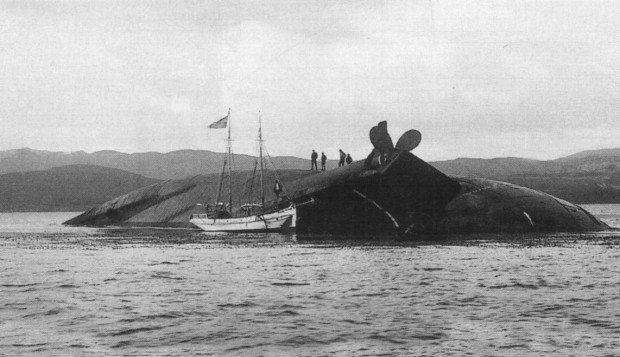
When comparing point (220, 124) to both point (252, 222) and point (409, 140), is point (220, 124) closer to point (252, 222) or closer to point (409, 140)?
point (252, 222)

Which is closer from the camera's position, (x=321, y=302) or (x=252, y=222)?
(x=321, y=302)

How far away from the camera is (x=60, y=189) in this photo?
14712 centimetres

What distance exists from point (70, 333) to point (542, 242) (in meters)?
21.3

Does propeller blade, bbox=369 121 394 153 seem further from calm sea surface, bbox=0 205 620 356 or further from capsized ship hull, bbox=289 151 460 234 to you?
calm sea surface, bbox=0 205 620 356

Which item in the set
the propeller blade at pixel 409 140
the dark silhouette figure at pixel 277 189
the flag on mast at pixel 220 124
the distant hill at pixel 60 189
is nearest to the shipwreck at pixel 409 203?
the propeller blade at pixel 409 140

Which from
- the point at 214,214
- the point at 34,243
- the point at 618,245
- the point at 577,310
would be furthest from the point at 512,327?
the point at 214,214

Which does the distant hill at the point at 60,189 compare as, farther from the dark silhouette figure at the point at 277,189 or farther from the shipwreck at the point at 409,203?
the shipwreck at the point at 409,203

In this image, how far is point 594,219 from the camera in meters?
39.2

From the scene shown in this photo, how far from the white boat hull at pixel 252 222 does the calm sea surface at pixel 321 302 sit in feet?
38.8

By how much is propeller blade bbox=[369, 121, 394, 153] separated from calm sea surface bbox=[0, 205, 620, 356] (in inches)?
168

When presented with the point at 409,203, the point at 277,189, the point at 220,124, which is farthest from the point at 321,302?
the point at 220,124

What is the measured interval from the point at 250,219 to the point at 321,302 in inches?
1111

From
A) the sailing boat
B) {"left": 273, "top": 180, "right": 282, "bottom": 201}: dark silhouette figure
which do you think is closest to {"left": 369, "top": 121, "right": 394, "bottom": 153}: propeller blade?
the sailing boat

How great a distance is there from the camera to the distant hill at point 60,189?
137 m
